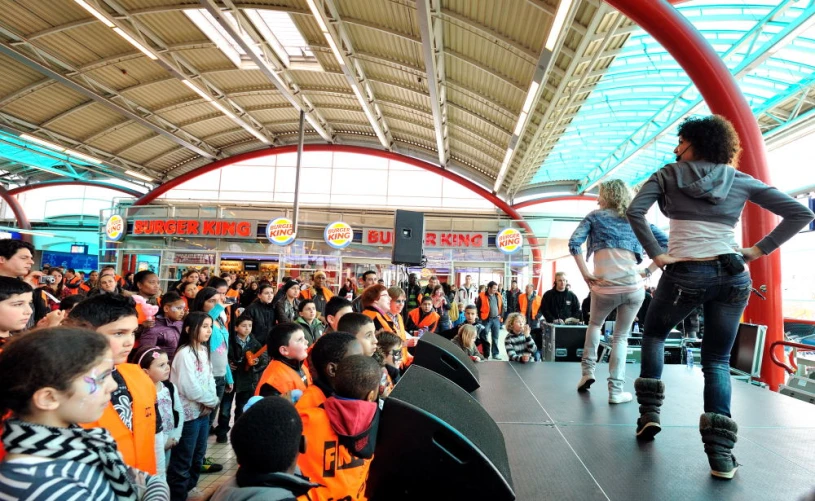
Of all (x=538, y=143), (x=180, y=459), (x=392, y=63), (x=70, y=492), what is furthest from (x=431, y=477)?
(x=538, y=143)

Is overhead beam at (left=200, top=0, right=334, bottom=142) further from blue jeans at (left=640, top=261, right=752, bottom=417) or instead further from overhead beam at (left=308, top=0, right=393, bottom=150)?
blue jeans at (left=640, top=261, right=752, bottom=417)

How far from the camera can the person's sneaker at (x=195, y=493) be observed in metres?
3.05

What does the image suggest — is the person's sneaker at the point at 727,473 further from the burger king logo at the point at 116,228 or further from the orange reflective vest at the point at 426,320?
the burger king logo at the point at 116,228

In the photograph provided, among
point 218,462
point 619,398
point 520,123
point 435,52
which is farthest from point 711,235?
point 520,123

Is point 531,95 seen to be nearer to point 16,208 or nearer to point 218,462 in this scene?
point 218,462

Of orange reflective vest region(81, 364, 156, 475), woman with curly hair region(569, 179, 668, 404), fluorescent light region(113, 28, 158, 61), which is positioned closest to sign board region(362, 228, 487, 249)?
fluorescent light region(113, 28, 158, 61)

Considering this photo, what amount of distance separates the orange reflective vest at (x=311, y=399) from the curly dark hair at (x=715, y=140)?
6.08 feet

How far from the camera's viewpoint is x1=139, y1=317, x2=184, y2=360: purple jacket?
3.25 m

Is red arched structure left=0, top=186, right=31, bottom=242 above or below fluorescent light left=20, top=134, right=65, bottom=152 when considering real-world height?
below

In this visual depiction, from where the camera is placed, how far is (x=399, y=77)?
43.4 ft

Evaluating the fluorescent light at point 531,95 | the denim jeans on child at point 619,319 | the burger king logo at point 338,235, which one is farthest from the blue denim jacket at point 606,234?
the burger king logo at point 338,235

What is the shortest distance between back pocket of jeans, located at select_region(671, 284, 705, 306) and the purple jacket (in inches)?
124

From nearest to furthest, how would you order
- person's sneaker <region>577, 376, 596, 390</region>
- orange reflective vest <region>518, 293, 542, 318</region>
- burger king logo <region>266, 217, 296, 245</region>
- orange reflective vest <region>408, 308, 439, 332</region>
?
person's sneaker <region>577, 376, 596, 390</region>, orange reflective vest <region>408, 308, 439, 332</region>, orange reflective vest <region>518, 293, 542, 318</region>, burger king logo <region>266, 217, 296, 245</region>

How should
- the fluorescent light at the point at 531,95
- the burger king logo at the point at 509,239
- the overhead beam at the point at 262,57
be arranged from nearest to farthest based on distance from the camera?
the fluorescent light at the point at 531,95
the overhead beam at the point at 262,57
the burger king logo at the point at 509,239
